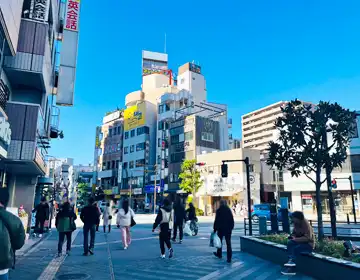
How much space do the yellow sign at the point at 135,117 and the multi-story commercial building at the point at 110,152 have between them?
8.15 feet

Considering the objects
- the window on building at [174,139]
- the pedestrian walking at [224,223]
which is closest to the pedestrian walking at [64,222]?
the pedestrian walking at [224,223]

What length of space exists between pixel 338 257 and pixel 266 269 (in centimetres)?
178

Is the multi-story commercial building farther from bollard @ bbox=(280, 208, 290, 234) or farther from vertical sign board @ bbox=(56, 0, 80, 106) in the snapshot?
bollard @ bbox=(280, 208, 290, 234)

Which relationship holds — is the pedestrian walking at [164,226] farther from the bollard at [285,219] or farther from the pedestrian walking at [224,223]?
the bollard at [285,219]

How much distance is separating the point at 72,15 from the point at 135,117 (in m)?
43.3

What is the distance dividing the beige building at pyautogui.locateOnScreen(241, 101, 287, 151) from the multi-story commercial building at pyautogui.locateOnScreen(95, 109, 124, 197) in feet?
179

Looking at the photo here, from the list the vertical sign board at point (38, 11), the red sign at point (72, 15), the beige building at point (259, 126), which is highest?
the beige building at point (259, 126)

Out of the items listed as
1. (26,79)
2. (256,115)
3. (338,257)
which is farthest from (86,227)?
(256,115)

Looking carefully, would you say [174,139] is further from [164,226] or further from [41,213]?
[164,226]

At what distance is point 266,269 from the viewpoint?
7.52 m

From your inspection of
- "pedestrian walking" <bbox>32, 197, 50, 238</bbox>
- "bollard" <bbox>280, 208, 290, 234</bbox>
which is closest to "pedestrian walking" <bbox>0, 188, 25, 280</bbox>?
"bollard" <bbox>280, 208, 290, 234</bbox>

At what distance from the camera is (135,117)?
6341 cm

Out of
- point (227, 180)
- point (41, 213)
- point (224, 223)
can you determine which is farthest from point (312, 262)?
point (227, 180)

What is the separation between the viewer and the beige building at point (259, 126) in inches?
4179
